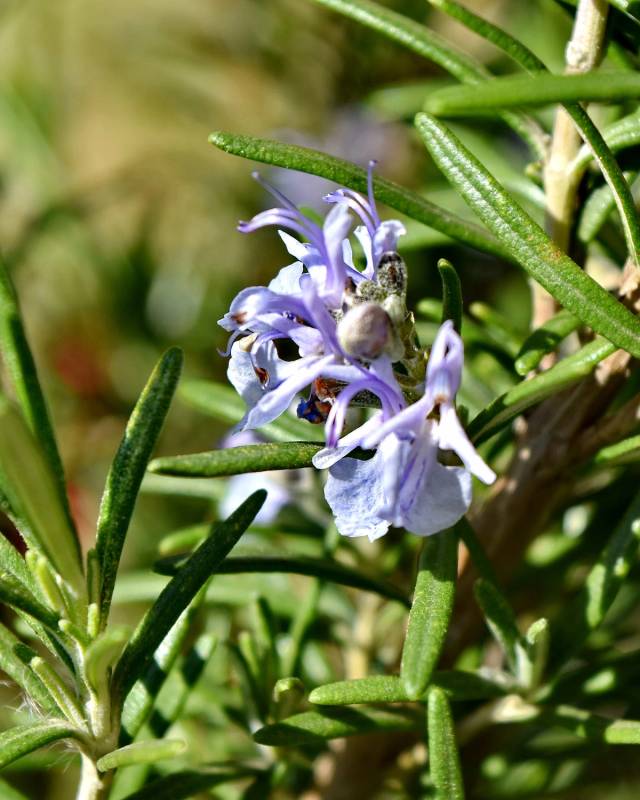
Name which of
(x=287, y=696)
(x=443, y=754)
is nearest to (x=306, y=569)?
(x=287, y=696)

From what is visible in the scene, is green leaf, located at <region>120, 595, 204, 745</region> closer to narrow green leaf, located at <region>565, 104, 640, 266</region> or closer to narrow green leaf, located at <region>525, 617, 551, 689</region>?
narrow green leaf, located at <region>525, 617, 551, 689</region>

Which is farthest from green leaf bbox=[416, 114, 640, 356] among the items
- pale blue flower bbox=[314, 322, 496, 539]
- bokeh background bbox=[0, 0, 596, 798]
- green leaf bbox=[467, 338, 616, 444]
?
bokeh background bbox=[0, 0, 596, 798]

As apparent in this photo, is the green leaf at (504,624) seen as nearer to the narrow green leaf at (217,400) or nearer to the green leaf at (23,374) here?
the narrow green leaf at (217,400)

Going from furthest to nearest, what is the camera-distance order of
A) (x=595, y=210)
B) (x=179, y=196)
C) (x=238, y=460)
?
(x=179, y=196) < (x=595, y=210) < (x=238, y=460)

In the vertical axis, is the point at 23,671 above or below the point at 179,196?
below

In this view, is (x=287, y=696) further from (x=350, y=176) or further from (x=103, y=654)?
(x=350, y=176)

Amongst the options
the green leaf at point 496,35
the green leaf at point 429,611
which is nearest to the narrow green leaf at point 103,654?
the green leaf at point 429,611
